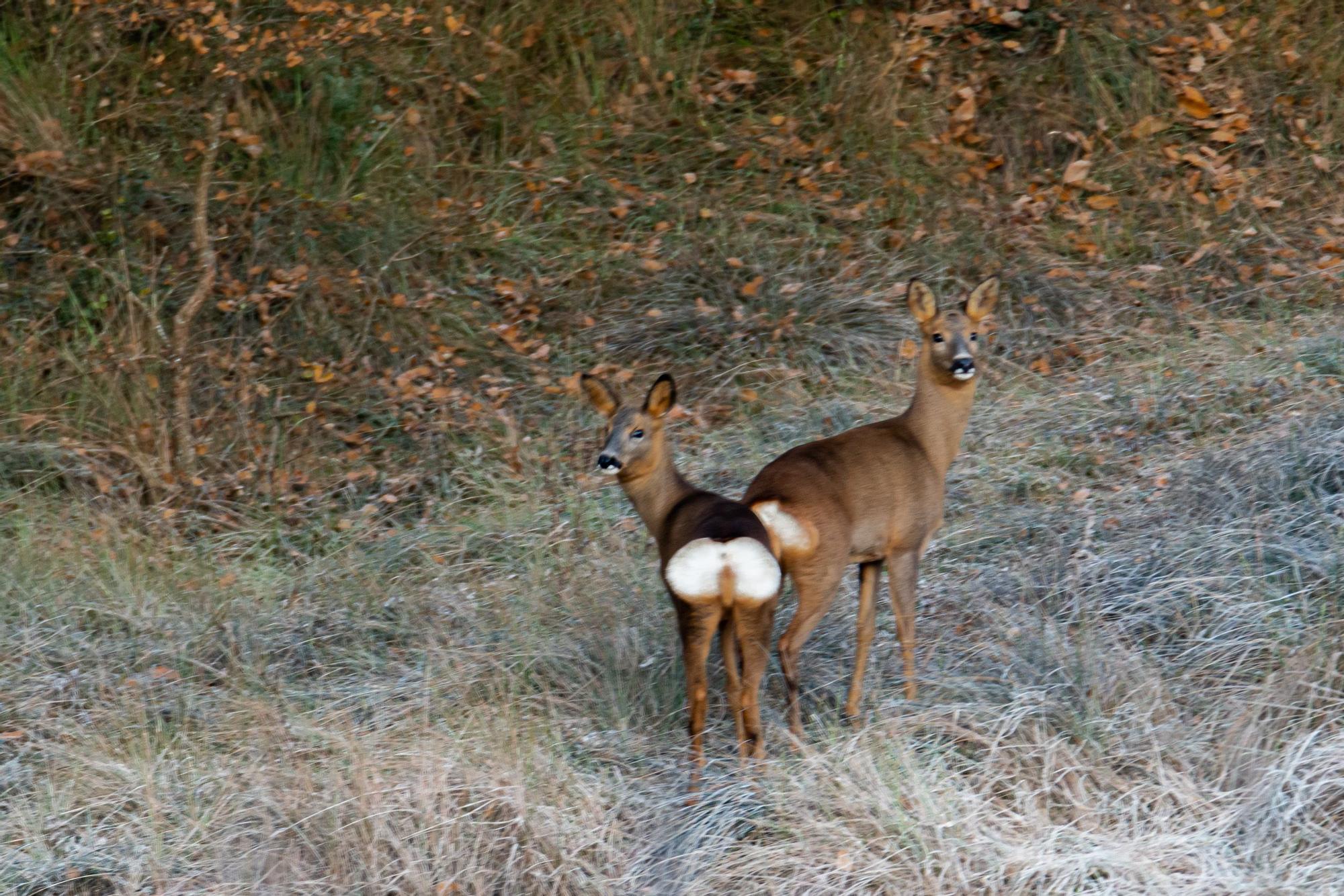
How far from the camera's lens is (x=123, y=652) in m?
6.00

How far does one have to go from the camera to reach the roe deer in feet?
15.0

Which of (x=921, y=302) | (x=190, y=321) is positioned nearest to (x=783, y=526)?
(x=921, y=302)

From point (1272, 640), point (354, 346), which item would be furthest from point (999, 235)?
point (1272, 640)

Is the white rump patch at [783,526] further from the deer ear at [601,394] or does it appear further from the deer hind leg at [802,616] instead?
the deer ear at [601,394]

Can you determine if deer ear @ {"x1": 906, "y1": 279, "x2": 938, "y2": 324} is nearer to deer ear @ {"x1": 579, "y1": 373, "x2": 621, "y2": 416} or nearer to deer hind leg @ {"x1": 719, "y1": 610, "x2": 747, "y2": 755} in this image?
deer ear @ {"x1": 579, "y1": 373, "x2": 621, "y2": 416}

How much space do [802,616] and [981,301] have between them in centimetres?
169

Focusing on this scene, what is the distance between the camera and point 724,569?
4555 millimetres

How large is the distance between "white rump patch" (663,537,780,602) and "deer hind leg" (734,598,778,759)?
7cm

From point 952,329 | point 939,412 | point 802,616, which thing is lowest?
point 802,616

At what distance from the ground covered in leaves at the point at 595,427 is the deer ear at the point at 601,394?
0.81 meters

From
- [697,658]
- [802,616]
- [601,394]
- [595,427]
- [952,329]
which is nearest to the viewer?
[697,658]

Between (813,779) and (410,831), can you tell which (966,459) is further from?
(410,831)

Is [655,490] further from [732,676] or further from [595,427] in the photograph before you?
[595,427]

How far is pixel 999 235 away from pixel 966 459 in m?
2.82
